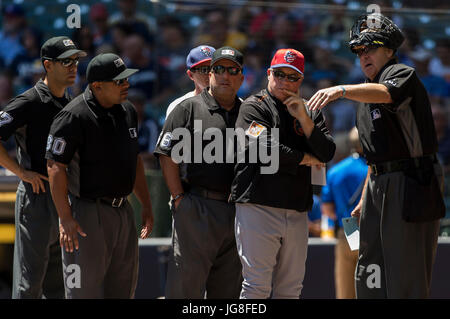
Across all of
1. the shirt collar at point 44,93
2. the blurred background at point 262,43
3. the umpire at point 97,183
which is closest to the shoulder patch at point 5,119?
the shirt collar at point 44,93

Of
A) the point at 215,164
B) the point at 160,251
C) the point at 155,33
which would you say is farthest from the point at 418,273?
the point at 155,33

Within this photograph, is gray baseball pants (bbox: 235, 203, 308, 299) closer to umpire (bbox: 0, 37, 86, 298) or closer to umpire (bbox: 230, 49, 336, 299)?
umpire (bbox: 230, 49, 336, 299)

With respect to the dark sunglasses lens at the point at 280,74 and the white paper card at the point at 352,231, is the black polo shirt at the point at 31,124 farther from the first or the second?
Answer: the white paper card at the point at 352,231

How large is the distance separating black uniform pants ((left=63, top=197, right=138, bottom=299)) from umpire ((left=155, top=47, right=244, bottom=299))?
0.32m

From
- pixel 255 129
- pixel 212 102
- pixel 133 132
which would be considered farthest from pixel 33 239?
pixel 255 129

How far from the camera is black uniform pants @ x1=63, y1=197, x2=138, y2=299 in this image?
4379 millimetres

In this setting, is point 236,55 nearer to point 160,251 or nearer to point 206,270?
point 206,270

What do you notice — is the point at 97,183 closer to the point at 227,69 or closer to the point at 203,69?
the point at 227,69

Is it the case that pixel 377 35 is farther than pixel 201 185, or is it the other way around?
pixel 201 185

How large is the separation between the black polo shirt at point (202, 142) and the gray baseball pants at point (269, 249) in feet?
→ 0.95

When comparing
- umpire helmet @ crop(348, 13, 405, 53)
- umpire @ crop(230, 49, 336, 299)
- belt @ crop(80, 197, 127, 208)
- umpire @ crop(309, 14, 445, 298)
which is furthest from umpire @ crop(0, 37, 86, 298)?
umpire @ crop(309, 14, 445, 298)

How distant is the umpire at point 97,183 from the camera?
4367 mm

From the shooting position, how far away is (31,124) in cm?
511

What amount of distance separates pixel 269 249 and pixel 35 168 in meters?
1.81
